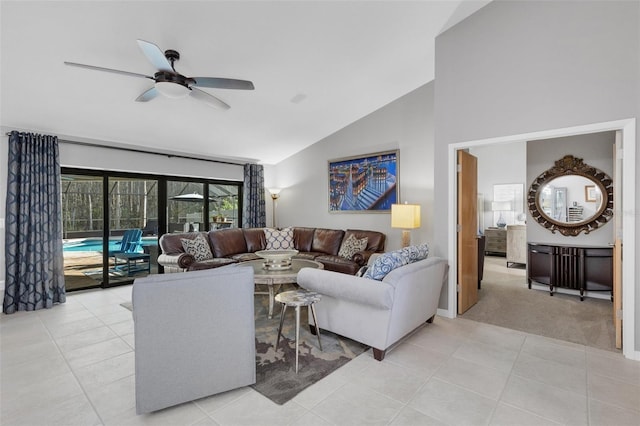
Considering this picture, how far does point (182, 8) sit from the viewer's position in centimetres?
253

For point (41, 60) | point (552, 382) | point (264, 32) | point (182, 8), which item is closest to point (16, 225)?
point (41, 60)

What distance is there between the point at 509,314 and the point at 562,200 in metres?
2.16

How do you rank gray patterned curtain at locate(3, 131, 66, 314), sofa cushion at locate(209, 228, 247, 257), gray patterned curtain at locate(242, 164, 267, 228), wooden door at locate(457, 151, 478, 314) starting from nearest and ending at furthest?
wooden door at locate(457, 151, 478, 314) < gray patterned curtain at locate(3, 131, 66, 314) < sofa cushion at locate(209, 228, 247, 257) < gray patterned curtain at locate(242, 164, 267, 228)

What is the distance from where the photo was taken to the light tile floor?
6.11ft

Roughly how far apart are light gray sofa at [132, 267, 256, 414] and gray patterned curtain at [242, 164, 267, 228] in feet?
15.0

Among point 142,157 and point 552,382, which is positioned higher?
point 142,157

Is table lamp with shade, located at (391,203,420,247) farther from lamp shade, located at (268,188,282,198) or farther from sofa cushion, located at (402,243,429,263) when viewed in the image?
lamp shade, located at (268,188,282,198)

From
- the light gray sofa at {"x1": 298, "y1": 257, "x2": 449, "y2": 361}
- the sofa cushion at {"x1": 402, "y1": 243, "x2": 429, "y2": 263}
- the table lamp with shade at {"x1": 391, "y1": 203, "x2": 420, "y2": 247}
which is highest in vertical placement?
the table lamp with shade at {"x1": 391, "y1": 203, "x2": 420, "y2": 247}

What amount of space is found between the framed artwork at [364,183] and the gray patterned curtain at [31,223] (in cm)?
431

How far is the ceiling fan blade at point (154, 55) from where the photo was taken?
2.13 metres

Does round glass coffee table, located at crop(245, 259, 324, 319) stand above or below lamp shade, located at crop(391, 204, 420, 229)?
below

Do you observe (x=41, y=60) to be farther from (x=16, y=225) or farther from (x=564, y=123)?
(x=564, y=123)

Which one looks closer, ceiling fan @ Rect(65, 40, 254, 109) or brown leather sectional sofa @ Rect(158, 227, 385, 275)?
ceiling fan @ Rect(65, 40, 254, 109)

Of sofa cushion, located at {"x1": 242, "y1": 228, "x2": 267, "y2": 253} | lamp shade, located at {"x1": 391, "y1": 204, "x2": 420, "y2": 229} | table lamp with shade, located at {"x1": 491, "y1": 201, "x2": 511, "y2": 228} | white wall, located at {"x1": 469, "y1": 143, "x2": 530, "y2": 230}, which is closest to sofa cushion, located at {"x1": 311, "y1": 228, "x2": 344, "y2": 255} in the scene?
sofa cushion, located at {"x1": 242, "y1": 228, "x2": 267, "y2": 253}
